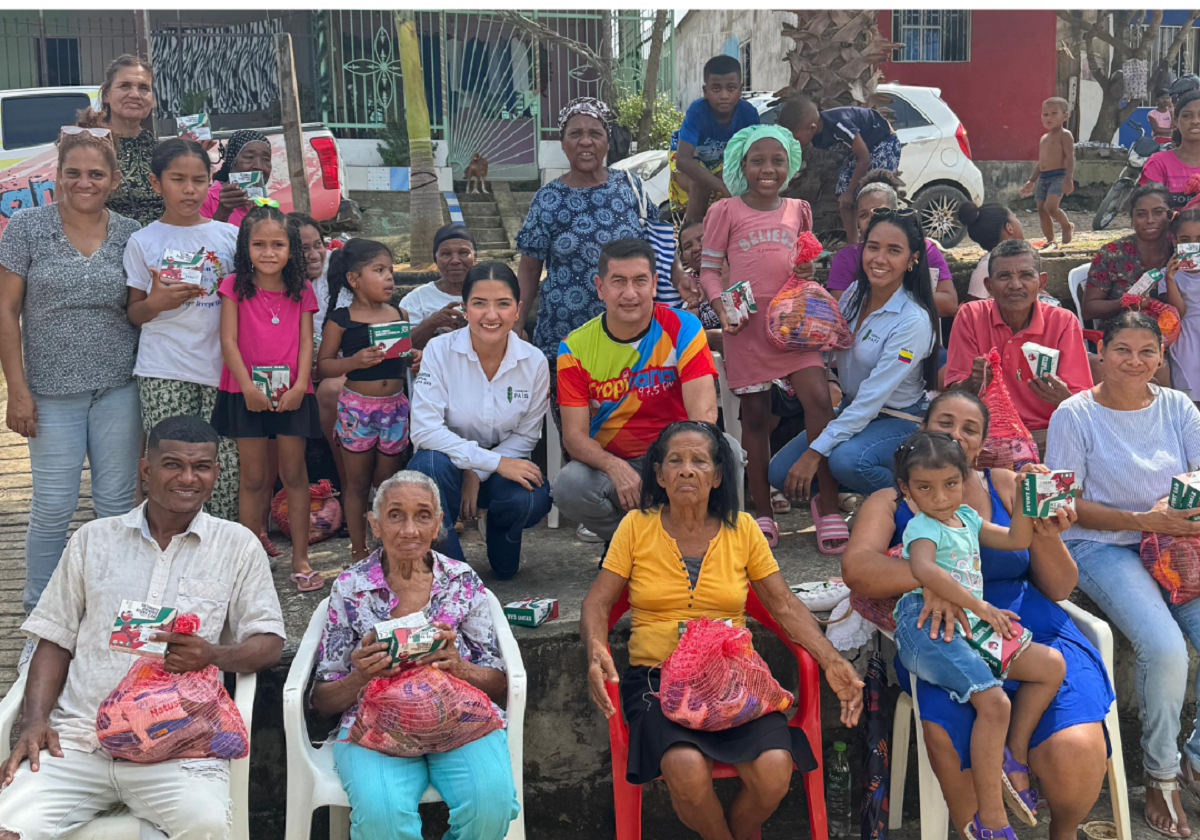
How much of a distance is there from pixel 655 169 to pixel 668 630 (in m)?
8.21

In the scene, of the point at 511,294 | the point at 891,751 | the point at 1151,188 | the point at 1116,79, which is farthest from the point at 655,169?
the point at 1116,79

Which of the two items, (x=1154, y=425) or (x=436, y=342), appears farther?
(x=436, y=342)

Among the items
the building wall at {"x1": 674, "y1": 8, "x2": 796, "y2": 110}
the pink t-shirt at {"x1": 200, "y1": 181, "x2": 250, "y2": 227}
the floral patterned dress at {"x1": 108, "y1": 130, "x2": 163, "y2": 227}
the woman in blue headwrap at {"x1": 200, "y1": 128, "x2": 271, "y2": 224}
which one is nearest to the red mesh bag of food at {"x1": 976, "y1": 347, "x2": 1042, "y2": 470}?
the woman in blue headwrap at {"x1": 200, "y1": 128, "x2": 271, "y2": 224}

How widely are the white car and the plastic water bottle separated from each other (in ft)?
24.5

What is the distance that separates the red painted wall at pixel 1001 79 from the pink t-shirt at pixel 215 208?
1242 cm

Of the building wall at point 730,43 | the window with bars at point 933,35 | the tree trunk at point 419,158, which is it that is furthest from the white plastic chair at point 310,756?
the window with bars at point 933,35

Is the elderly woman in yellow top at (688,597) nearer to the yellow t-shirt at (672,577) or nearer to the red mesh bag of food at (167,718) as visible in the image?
the yellow t-shirt at (672,577)

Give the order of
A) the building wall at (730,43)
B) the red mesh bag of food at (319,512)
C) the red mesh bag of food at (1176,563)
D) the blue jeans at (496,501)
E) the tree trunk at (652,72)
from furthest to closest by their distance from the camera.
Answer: the building wall at (730,43) < the tree trunk at (652,72) < the red mesh bag of food at (319,512) < the blue jeans at (496,501) < the red mesh bag of food at (1176,563)

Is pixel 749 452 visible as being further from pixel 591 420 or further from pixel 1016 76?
pixel 1016 76

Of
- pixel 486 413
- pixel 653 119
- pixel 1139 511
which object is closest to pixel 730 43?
pixel 653 119

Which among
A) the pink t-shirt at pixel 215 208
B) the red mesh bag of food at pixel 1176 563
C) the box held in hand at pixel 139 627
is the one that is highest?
the pink t-shirt at pixel 215 208

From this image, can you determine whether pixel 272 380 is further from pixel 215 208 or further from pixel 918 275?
pixel 918 275

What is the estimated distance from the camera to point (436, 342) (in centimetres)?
448

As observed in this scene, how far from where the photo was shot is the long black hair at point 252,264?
4312 millimetres
